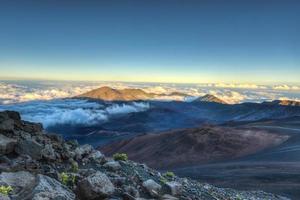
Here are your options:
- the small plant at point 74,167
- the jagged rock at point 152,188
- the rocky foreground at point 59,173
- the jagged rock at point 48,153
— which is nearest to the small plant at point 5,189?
the rocky foreground at point 59,173

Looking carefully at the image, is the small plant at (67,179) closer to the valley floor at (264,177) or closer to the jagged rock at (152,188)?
the jagged rock at (152,188)

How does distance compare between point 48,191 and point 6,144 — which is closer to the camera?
point 48,191

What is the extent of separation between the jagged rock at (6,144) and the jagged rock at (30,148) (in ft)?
0.74

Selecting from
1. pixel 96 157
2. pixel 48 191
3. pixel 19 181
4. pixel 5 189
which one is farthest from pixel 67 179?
pixel 96 157

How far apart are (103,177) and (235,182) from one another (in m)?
44.1

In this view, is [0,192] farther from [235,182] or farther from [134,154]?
[134,154]

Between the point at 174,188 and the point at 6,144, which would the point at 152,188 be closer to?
the point at 174,188

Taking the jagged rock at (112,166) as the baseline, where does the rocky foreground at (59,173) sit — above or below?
above

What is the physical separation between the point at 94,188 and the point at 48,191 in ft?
6.05

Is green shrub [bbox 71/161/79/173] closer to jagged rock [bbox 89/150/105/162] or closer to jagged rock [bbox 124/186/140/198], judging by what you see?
jagged rock [bbox 89/150/105/162]

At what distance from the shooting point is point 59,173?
1575 cm

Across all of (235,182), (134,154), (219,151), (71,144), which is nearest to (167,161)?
(219,151)

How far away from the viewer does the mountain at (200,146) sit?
4210 inches

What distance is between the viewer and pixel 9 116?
18.1 meters
